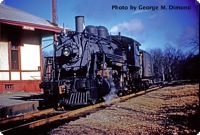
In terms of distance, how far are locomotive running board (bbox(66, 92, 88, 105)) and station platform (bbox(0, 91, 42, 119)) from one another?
0.92 meters

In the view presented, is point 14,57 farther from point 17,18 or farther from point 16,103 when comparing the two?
point 16,103

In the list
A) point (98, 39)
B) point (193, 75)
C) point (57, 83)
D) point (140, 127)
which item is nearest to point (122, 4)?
point (193, 75)

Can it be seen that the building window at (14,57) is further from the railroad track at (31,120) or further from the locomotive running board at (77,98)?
the locomotive running board at (77,98)

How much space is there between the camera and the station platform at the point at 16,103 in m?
5.16

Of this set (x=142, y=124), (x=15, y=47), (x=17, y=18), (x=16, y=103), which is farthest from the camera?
(x=16, y=103)

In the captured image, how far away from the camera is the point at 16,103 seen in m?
5.59

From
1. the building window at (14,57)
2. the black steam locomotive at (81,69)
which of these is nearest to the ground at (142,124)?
the black steam locomotive at (81,69)

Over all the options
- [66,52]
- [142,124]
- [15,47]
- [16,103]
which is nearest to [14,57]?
[15,47]

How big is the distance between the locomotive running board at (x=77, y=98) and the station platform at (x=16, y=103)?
3.03ft

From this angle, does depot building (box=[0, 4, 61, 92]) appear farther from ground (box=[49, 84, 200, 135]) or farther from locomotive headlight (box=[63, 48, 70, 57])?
ground (box=[49, 84, 200, 135])

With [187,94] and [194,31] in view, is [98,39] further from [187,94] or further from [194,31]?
[194,31]

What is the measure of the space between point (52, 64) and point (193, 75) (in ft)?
13.7

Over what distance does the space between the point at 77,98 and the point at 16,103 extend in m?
1.44

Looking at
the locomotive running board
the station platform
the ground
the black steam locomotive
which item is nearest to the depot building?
the station platform
